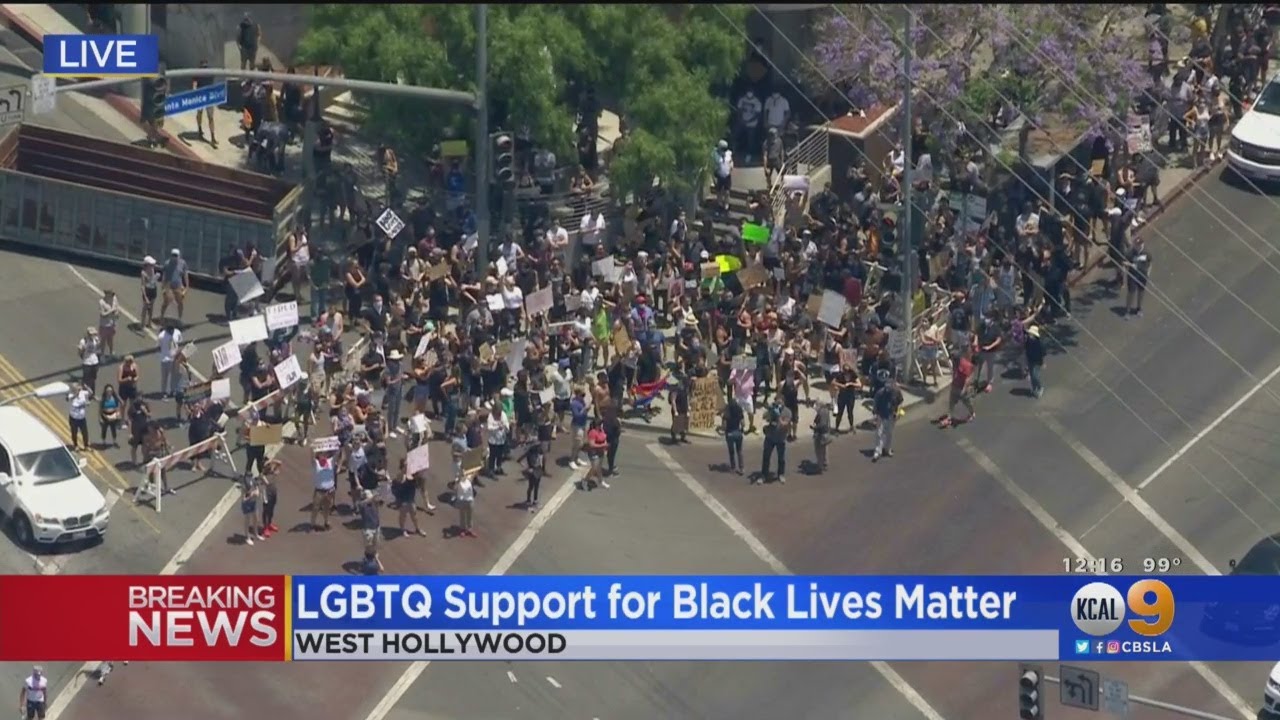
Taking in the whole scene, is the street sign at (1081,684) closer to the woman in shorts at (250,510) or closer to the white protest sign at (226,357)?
the woman in shorts at (250,510)

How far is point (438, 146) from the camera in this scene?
6056 cm

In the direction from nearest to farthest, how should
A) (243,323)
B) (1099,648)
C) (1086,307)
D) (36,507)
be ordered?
(1099,648) → (36,507) → (243,323) → (1086,307)

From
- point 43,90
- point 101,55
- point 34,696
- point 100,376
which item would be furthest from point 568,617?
point 101,55

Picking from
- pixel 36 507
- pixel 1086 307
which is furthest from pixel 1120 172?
pixel 36 507

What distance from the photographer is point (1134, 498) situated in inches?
2170

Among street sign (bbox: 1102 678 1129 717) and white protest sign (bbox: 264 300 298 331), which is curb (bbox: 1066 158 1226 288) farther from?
street sign (bbox: 1102 678 1129 717)

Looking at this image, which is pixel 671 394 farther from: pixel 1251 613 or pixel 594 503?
pixel 1251 613

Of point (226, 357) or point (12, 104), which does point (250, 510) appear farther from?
point (12, 104)

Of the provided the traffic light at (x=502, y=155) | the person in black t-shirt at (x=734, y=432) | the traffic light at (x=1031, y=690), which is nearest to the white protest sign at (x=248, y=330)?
the traffic light at (x=502, y=155)

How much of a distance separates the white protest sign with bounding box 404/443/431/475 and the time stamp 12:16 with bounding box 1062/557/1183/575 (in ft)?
32.1

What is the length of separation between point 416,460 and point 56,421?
623 centimetres

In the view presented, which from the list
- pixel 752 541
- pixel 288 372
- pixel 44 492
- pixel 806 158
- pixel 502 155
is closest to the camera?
pixel 44 492

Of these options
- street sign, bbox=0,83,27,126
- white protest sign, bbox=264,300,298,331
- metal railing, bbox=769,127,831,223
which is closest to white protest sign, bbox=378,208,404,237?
white protest sign, bbox=264,300,298,331

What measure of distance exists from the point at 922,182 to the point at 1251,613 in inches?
587
